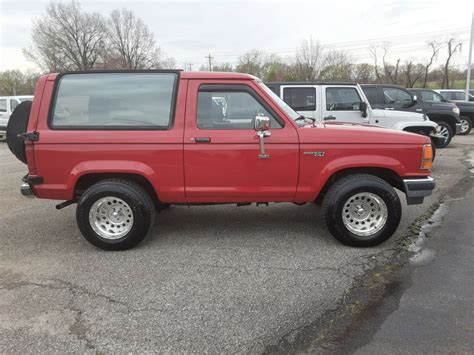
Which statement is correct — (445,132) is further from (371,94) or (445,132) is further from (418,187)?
(418,187)

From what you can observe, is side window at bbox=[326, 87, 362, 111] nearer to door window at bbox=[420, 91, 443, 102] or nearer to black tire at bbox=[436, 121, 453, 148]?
black tire at bbox=[436, 121, 453, 148]

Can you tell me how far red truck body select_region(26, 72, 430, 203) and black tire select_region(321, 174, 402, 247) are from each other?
16cm

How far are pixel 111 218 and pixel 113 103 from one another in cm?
128

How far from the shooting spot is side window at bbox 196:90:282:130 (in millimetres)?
4316

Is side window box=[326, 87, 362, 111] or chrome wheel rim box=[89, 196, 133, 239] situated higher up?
side window box=[326, 87, 362, 111]

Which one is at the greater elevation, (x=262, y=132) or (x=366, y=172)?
(x=262, y=132)

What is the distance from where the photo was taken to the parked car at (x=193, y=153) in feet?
14.0

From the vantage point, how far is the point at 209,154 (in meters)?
4.27

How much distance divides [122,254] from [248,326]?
6.49ft

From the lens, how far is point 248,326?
2961 mm

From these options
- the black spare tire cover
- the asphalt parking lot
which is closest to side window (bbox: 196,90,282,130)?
the asphalt parking lot

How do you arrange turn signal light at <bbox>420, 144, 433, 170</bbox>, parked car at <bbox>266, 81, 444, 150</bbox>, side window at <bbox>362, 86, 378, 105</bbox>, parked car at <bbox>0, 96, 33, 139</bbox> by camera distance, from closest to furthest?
1. turn signal light at <bbox>420, 144, 433, 170</bbox>
2. parked car at <bbox>266, 81, 444, 150</bbox>
3. side window at <bbox>362, 86, 378, 105</bbox>
4. parked car at <bbox>0, 96, 33, 139</bbox>

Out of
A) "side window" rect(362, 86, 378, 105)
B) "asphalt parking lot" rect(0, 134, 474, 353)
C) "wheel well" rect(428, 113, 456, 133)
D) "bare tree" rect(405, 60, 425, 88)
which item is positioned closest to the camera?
"asphalt parking lot" rect(0, 134, 474, 353)

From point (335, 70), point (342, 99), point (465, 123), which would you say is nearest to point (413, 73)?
point (335, 70)
